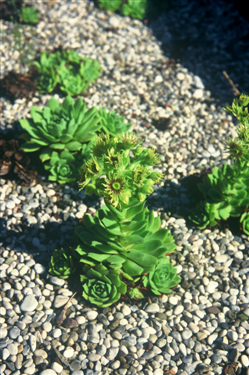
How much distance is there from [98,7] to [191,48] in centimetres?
163

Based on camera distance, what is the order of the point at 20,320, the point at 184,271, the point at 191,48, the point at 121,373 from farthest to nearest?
the point at 191,48, the point at 184,271, the point at 20,320, the point at 121,373

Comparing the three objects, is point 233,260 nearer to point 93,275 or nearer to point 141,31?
point 93,275

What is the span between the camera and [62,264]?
2523 mm

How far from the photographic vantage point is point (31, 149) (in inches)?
124

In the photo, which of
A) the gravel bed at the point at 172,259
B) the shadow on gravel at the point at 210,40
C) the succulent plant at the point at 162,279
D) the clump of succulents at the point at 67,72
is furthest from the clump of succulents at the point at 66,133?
the shadow on gravel at the point at 210,40

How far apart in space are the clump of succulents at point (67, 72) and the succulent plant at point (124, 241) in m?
2.02

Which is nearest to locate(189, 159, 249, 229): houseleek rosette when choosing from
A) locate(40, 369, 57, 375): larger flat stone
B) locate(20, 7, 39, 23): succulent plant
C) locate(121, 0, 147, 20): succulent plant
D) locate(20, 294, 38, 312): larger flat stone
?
locate(20, 294, 38, 312): larger flat stone

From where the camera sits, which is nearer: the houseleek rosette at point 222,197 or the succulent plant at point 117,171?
the succulent plant at point 117,171

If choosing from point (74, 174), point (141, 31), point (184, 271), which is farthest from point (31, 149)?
point (141, 31)

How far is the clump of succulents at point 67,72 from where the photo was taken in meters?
→ 3.85

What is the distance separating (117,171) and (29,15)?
3708mm

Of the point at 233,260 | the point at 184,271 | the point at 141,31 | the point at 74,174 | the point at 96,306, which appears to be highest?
the point at 141,31

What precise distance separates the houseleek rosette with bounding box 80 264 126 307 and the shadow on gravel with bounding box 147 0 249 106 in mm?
2783

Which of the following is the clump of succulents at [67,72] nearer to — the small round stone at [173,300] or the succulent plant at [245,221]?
the succulent plant at [245,221]
